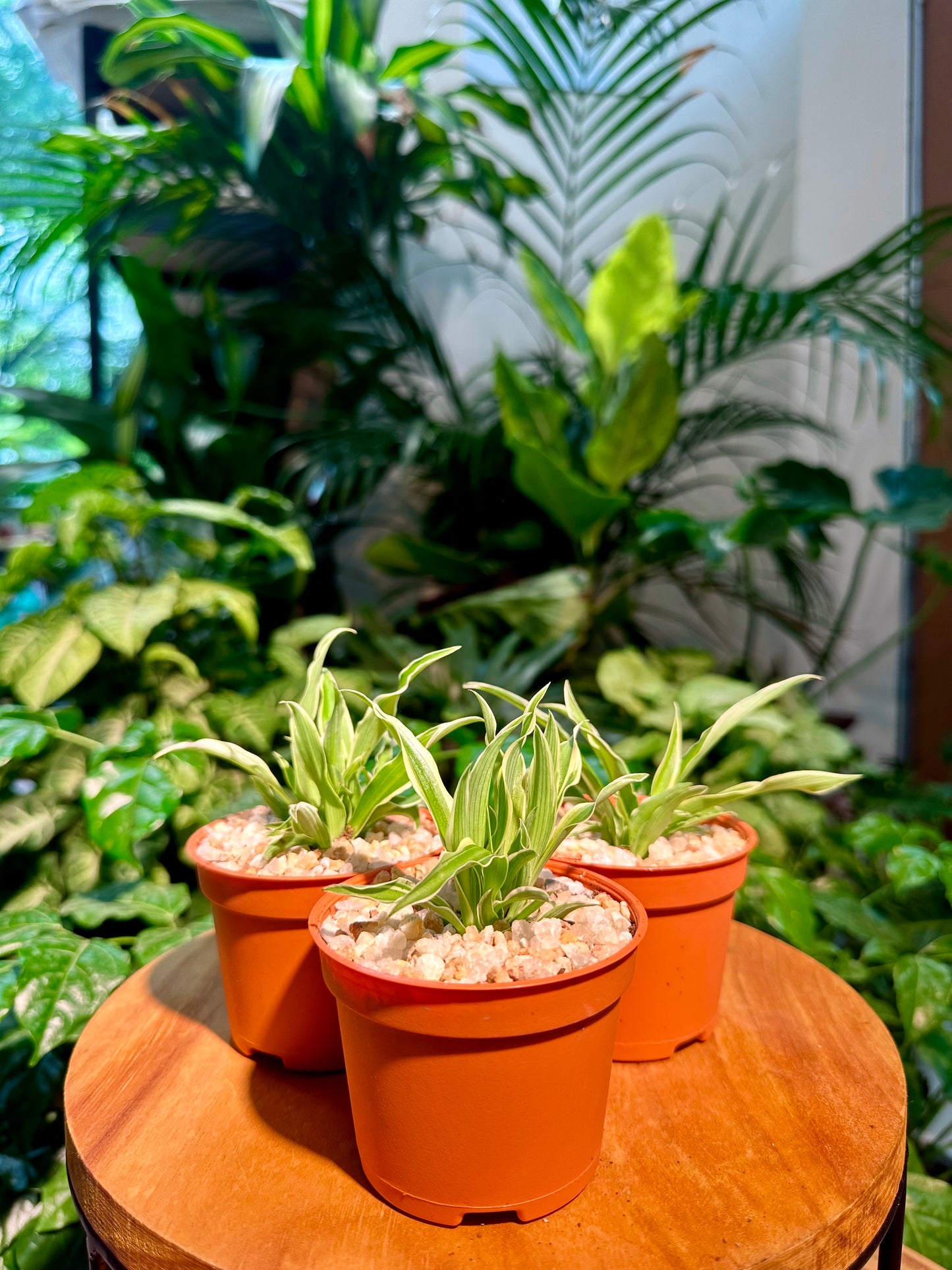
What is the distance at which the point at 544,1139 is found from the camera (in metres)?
0.52

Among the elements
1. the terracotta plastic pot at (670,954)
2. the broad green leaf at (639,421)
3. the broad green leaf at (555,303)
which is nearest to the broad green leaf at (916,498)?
the broad green leaf at (639,421)

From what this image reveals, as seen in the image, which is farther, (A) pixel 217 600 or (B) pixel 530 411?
(B) pixel 530 411

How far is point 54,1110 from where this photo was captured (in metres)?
1.08

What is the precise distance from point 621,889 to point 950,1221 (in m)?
0.67

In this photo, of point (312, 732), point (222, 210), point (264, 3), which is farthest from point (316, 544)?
point (312, 732)

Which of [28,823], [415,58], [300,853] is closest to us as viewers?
[300,853]

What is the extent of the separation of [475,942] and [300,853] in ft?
0.68

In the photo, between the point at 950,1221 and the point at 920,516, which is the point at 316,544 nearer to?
the point at 920,516

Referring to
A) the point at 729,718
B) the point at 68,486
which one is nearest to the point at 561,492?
the point at 68,486

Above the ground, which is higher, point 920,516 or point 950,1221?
point 920,516

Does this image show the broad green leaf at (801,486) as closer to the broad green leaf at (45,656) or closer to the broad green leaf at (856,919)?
the broad green leaf at (856,919)

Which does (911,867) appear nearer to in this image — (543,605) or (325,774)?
(325,774)

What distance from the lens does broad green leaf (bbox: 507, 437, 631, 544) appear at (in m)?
1.68

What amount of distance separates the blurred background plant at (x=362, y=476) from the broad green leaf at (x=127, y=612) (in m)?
0.01
